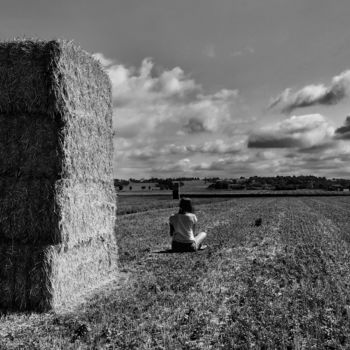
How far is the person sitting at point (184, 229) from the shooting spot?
1321 centimetres

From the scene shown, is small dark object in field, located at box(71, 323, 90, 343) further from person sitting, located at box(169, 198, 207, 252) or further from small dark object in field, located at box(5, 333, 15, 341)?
person sitting, located at box(169, 198, 207, 252)

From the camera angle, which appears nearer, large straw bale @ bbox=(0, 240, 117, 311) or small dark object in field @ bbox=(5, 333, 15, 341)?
small dark object in field @ bbox=(5, 333, 15, 341)

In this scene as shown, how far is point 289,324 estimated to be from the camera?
6.63m

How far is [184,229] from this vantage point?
13.4 meters

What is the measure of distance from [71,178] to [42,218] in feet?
3.05

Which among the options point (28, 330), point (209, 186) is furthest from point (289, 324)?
point (209, 186)

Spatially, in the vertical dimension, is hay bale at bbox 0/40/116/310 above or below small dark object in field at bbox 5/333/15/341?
above

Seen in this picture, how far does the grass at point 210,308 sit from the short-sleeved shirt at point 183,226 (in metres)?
0.66

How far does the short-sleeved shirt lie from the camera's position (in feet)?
43.2

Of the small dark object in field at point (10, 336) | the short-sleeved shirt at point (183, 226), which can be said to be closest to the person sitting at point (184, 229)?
the short-sleeved shirt at point (183, 226)

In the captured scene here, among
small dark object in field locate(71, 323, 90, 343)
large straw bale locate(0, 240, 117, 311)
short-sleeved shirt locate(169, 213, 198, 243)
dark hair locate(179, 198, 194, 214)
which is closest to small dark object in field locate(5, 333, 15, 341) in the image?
small dark object in field locate(71, 323, 90, 343)

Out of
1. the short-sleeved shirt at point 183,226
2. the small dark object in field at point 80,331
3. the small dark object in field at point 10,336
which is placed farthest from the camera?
the short-sleeved shirt at point 183,226

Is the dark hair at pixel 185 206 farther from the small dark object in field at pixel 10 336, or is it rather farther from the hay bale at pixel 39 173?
the small dark object in field at pixel 10 336

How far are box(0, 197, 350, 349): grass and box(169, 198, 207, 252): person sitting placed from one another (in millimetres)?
489
